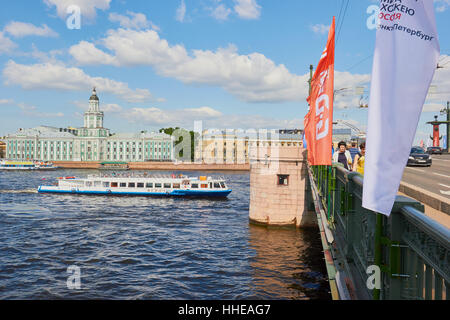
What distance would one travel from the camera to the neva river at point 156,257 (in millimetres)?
13656

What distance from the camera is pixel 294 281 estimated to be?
14.6 metres

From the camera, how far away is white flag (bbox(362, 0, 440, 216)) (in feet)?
8.09

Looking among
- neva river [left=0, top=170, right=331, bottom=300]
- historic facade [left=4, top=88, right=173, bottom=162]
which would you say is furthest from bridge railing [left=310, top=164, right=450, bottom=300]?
historic facade [left=4, top=88, right=173, bottom=162]

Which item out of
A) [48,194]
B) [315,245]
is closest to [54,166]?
[48,194]

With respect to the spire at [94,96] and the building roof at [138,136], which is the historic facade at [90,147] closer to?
the building roof at [138,136]

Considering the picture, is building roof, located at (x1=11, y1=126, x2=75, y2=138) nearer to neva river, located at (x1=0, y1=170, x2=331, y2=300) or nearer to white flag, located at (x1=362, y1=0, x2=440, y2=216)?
neva river, located at (x1=0, y1=170, x2=331, y2=300)

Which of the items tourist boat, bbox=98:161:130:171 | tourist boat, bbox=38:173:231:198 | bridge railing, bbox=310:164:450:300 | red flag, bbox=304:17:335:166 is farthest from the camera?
tourist boat, bbox=98:161:130:171

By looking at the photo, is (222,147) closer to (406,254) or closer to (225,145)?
(225,145)

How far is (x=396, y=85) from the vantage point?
2525 mm

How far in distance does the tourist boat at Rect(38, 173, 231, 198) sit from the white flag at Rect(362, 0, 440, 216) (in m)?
39.2

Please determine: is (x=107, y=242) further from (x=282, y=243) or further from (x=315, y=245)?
(x=315, y=245)

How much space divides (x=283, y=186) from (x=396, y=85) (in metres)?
19.9
